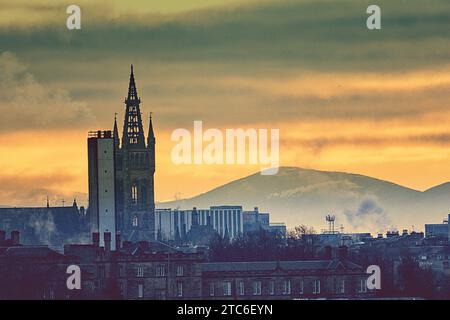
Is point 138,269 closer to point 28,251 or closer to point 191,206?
point 28,251

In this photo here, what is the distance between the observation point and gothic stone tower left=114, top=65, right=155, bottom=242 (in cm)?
15112

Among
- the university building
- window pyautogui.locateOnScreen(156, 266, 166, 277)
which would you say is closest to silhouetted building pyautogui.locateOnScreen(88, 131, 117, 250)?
the university building

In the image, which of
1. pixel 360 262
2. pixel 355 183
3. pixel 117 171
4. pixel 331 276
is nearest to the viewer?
pixel 331 276

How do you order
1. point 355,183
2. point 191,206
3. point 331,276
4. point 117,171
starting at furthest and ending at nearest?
point 191,206
point 117,171
point 355,183
point 331,276

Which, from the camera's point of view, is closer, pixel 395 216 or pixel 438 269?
pixel 438 269

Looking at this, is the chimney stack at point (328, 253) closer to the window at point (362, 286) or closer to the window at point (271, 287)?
the window at point (271, 287)

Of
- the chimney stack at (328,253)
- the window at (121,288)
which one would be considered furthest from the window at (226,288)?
the chimney stack at (328,253)

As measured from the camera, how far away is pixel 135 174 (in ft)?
515

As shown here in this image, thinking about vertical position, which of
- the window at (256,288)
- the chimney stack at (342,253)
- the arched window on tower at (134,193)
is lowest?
the window at (256,288)

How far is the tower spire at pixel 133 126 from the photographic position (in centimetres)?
14915

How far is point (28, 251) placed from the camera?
101 metres

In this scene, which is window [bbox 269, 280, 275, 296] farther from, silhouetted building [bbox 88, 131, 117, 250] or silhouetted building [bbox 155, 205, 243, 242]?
silhouetted building [bbox 155, 205, 243, 242]

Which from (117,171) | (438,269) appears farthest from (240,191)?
(438,269)
